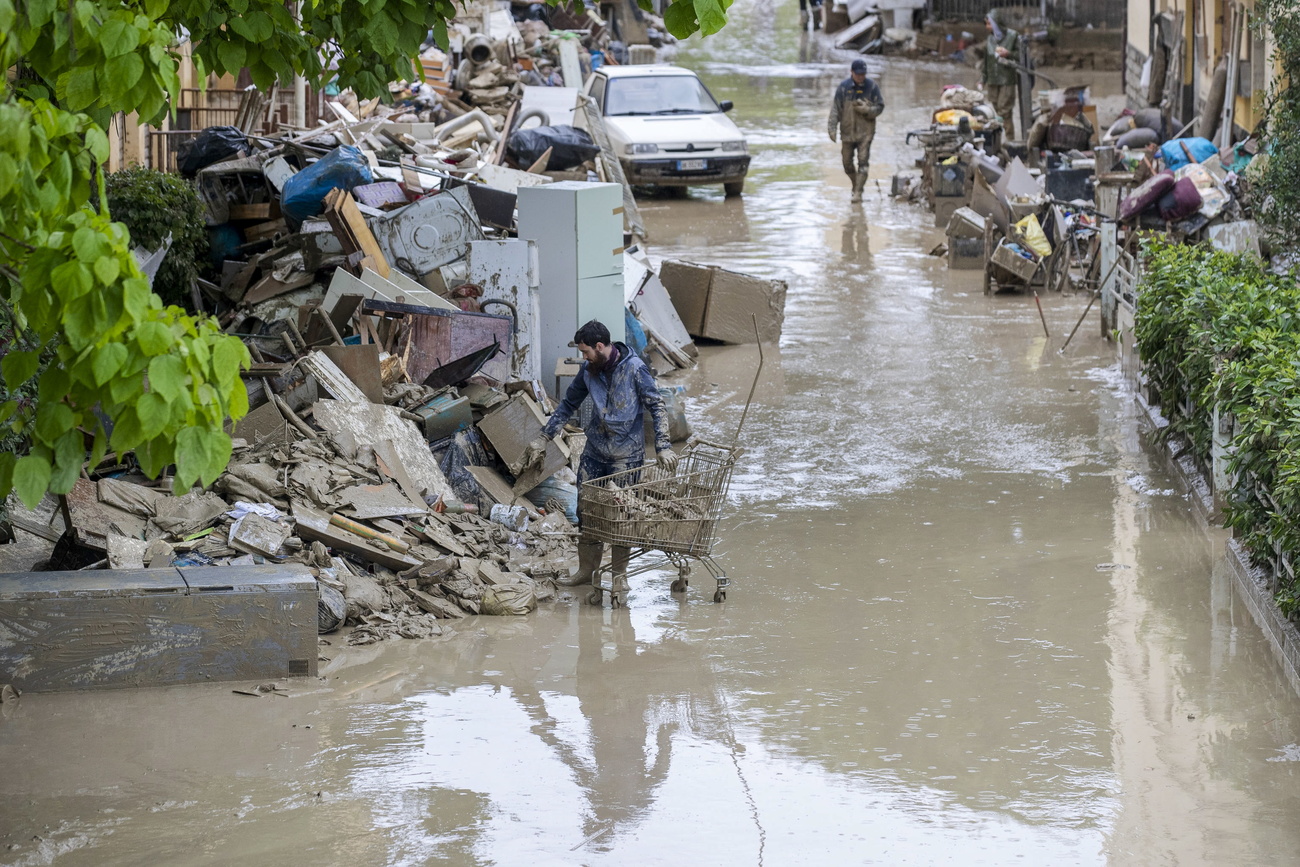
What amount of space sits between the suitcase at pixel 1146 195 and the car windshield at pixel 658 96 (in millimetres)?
9547

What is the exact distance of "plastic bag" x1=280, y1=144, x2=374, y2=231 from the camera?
41.1ft

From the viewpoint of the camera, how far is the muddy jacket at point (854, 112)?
21.8 metres

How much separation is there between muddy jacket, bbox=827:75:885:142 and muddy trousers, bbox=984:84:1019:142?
5.63 m

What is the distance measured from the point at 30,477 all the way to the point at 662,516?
459 cm

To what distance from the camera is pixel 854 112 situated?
71.5 feet

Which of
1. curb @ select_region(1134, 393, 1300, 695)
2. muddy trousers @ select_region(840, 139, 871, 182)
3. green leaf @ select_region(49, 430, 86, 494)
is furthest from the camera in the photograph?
muddy trousers @ select_region(840, 139, 871, 182)

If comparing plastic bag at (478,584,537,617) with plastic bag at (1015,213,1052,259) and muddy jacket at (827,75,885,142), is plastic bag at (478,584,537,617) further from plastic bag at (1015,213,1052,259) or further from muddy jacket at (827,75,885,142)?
muddy jacket at (827,75,885,142)

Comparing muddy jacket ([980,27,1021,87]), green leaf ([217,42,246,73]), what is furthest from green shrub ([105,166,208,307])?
muddy jacket ([980,27,1021,87])

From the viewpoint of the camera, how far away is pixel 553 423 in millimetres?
8680

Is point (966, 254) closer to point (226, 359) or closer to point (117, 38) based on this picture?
point (117, 38)

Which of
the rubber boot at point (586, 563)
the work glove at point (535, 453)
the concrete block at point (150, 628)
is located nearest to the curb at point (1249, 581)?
the rubber boot at point (586, 563)

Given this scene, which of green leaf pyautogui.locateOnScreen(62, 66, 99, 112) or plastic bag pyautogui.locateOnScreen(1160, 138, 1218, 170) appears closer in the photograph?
green leaf pyautogui.locateOnScreen(62, 66, 99, 112)

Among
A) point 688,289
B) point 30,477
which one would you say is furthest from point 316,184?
point 30,477

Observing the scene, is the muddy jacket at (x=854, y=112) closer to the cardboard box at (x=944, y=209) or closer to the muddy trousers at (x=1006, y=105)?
the cardboard box at (x=944, y=209)
